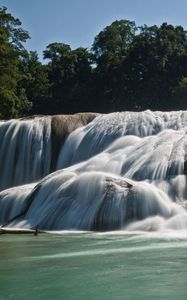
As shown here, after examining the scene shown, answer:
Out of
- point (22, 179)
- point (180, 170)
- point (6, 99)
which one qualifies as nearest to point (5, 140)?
point (22, 179)

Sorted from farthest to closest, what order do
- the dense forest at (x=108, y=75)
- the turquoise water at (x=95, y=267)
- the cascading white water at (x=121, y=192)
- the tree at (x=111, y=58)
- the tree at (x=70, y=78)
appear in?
the tree at (x=70, y=78) → the tree at (x=111, y=58) → the dense forest at (x=108, y=75) → the cascading white water at (x=121, y=192) → the turquoise water at (x=95, y=267)

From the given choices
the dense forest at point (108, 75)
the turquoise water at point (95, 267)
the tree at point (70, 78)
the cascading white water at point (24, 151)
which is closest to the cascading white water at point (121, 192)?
the turquoise water at point (95, 267)

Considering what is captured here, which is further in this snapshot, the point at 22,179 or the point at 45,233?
the point at 22,179

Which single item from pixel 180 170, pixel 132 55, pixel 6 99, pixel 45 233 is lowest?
pixel 45 233

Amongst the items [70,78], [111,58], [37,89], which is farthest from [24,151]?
[70,78]

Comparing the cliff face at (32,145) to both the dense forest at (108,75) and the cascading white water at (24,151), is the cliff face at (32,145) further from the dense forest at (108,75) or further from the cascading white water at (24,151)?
→ the dense forest at (108,75)

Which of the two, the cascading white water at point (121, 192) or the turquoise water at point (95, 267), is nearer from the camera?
the turquoise water at point (95, 267)

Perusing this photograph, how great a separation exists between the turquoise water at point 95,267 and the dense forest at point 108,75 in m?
28.1

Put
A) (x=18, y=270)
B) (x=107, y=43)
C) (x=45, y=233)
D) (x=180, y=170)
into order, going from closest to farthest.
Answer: (x=18, y=270) → (x=45, y=233) → (x=180, y=170) → (x=107, y=43)

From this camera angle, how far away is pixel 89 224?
1695 centimetres

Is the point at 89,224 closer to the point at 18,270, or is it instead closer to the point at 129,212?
the point at 129,212

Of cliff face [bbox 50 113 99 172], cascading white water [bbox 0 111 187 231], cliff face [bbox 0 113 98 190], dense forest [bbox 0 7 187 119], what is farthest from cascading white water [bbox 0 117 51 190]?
dense forest [bbox 0 7 187 119]

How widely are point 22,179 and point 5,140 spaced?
2813 mm

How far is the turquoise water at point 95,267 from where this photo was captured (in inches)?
342
